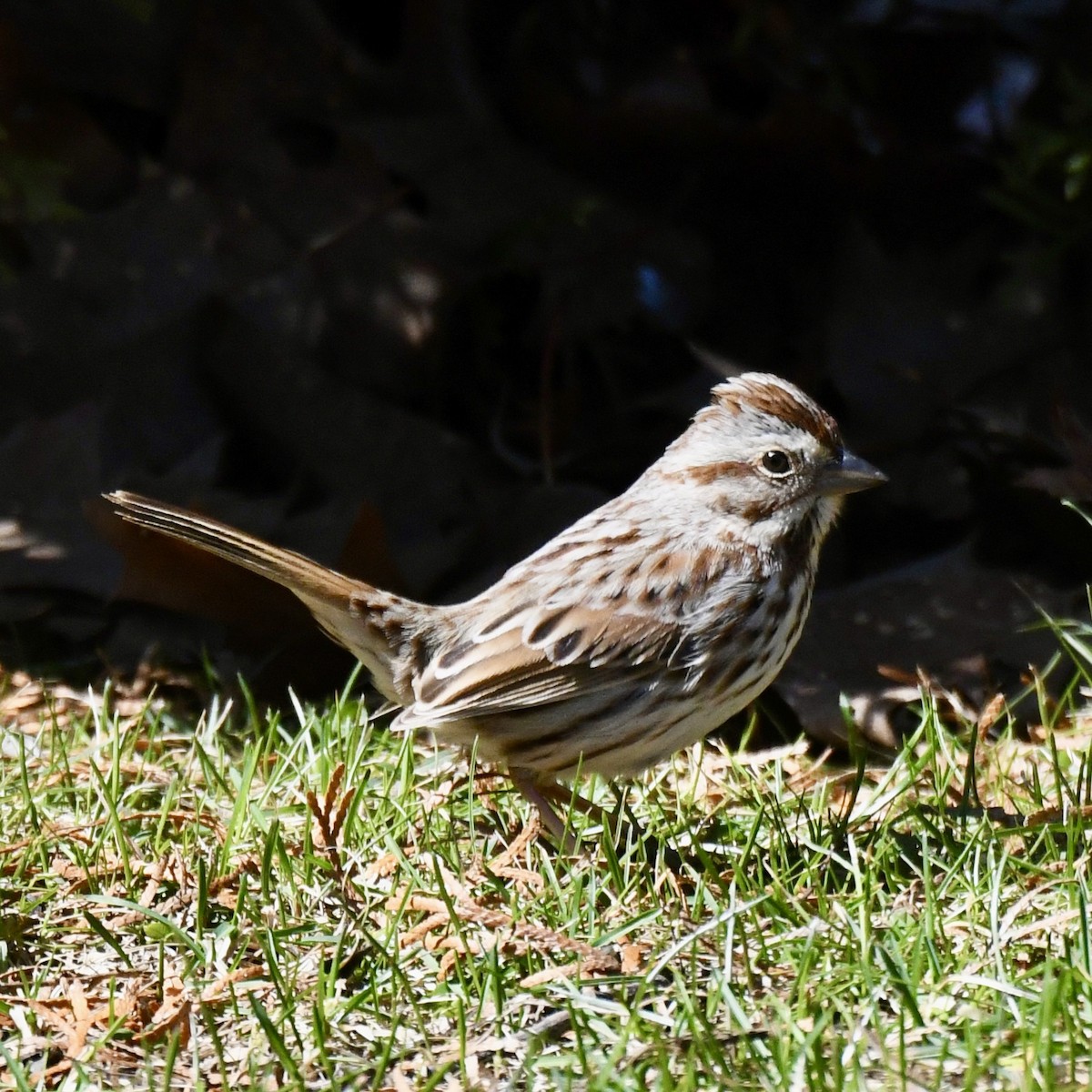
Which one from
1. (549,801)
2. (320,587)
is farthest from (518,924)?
(320,587)

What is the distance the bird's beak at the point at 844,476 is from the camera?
3.81m

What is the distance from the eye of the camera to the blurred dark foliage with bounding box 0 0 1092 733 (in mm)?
5012

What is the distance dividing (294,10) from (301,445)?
1465 millimetres

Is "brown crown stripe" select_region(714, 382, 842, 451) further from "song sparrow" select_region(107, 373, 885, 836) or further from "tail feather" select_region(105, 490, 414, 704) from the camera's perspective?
"tail feather" select_region(105, 490, 414, 704)

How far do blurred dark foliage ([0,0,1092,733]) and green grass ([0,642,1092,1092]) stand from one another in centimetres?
120

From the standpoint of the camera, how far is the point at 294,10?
5.33 m

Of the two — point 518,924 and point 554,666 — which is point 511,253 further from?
point 518,924

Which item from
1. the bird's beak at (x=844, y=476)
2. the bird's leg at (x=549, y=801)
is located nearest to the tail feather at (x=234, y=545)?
the bird's leg at (x=549, y=801)

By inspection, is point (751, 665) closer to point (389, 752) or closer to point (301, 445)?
point (389, 752)

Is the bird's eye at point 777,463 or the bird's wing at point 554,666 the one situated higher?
the bird's eye at point 777,463

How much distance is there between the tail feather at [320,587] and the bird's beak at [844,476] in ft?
3.36

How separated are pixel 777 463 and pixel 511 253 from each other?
190 centimetres

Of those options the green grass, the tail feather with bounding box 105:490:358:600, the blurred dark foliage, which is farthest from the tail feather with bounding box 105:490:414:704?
the blurred dark foliage

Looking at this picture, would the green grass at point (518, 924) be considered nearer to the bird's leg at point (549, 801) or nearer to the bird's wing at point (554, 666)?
the bird's leg at point (549, 801)
